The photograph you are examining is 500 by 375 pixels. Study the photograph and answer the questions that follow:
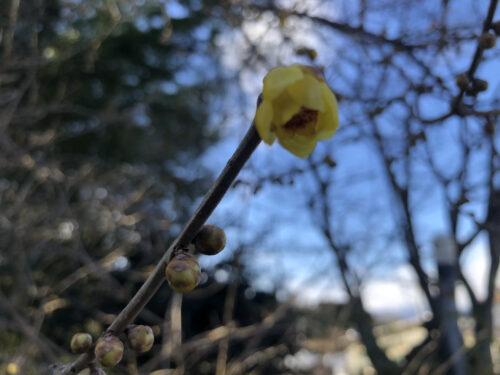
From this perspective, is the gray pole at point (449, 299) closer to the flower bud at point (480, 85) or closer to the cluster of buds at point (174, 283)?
the flower bud at point (480, 85)

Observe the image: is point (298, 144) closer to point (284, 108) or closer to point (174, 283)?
point (284, 108)

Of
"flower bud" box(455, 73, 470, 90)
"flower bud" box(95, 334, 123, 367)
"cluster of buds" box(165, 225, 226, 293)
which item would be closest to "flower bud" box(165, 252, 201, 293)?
"cluster of buds" box(165, 225, 226, 293)

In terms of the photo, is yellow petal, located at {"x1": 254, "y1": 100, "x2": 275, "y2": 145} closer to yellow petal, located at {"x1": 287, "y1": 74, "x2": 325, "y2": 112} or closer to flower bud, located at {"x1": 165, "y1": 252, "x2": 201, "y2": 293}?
yellow petal, located at {"x1": 287, "y1": 74, "x2": 325, "y2": 112}

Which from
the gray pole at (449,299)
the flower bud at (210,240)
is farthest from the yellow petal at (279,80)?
the gray pole at (449,299)

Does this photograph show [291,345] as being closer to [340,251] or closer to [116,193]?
[340,251]

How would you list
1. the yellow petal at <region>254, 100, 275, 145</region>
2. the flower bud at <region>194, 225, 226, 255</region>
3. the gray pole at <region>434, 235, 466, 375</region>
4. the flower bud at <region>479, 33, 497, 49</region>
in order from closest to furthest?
the yellow petal at <region>254, 100, 275, 145</region> → the flower bud at <region>194, 225, 226, 255</region> → the flower bud at <region>479, 33, 497, 49</region> → the gray pole at <region>434, 235, 466, 375</region>

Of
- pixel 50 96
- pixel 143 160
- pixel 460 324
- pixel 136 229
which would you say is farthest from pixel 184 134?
pixel 460 324

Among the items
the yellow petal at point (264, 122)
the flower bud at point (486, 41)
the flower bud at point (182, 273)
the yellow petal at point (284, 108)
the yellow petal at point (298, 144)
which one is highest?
the flower bud at point (486, 41)
